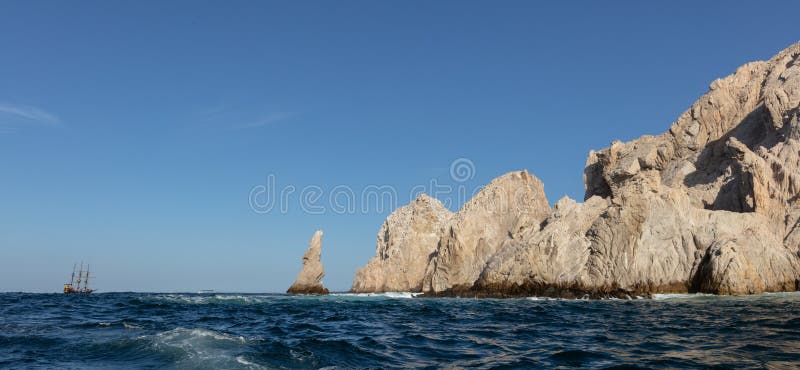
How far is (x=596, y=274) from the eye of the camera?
6431 centimetres

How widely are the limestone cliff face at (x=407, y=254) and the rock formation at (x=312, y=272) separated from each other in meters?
11.6

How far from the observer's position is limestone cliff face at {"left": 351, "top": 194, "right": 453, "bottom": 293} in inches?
4911

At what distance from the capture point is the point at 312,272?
125m

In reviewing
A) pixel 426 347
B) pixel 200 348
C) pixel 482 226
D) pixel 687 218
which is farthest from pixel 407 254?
pixel 200 348

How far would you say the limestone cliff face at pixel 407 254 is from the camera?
124750 mm

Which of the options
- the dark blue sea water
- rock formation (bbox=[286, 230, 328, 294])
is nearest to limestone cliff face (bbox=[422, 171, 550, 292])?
rock formation (bbox=[286, 230, 328, 294])

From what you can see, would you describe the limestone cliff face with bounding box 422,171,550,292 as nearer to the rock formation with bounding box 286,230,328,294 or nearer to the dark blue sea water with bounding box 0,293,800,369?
the rock formation with bounding box 286,230,328,294

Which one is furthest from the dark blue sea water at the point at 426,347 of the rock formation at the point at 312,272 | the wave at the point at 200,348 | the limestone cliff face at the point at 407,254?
the rock formation at the point at 312,272

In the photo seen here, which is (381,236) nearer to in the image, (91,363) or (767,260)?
(767,260)

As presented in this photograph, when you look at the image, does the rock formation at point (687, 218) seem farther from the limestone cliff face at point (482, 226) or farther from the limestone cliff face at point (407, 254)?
the limestone cliff face at point (407, 254)

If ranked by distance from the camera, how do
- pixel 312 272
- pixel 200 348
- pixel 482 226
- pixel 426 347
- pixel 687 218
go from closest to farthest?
pixel 200 348 < pixel 426 347 < pixel 687 218 < pixel 482 226 < pixel 312 272

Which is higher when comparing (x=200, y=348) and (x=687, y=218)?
(x=687, y=218)

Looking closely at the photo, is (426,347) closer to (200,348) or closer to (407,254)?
(200,348)

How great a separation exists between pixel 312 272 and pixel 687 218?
85.9 metres
